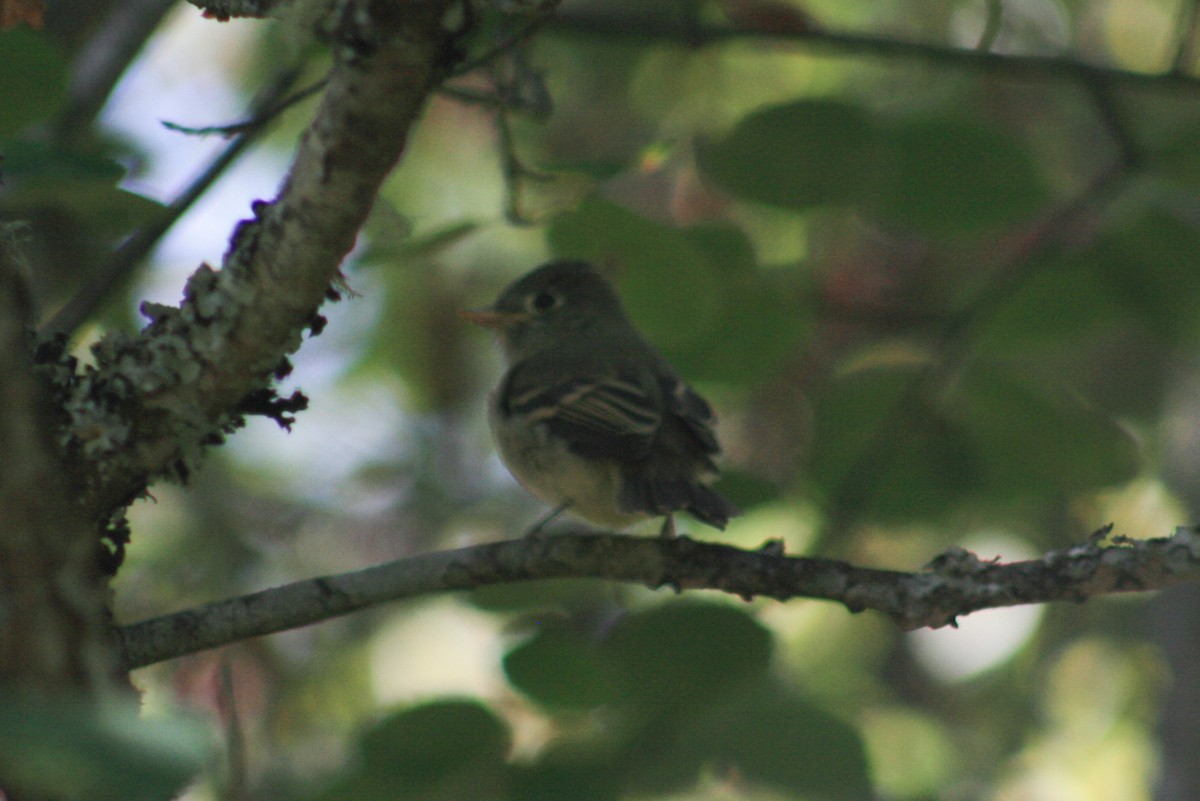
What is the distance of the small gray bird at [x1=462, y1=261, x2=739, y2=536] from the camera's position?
2621mm

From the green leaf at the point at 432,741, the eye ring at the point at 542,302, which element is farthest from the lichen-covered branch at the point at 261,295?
the eye ring at the point at 542,302

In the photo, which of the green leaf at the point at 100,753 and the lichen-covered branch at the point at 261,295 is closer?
the green leaf at the point at 100,753

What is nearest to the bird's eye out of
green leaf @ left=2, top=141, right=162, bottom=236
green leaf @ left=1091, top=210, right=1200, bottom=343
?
green leaf @ left=2, top=141, right=162, bottom=236

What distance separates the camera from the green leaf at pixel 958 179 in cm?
313

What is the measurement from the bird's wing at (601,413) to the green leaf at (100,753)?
6.63ft

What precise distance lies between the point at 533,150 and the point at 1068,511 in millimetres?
2628

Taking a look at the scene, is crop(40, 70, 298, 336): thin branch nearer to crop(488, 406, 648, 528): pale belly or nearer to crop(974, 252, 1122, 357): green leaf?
crop(488, 406, 648, 528): pale belly

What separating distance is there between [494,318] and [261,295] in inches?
80.0

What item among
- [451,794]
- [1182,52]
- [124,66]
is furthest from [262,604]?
[1182,52]

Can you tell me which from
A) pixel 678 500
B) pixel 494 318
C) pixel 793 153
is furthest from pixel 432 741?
pixel 494 318

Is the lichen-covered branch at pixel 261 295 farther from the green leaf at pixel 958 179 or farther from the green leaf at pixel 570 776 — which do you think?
the green leaf at pixel 958 179

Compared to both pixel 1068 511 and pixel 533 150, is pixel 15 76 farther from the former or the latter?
pixel 1068 511

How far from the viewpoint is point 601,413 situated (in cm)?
279

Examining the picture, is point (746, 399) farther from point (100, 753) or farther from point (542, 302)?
point (100, 753)
